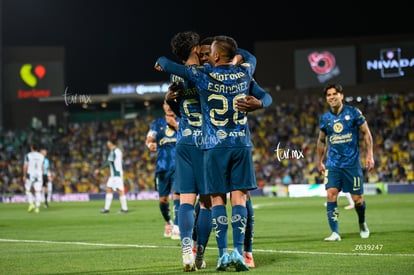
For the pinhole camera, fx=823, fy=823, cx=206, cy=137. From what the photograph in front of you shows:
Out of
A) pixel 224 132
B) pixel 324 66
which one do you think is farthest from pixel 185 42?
pixel 324 66

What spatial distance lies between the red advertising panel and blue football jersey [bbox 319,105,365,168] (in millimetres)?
35464

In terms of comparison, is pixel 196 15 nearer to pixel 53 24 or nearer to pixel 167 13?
pixel 167 13

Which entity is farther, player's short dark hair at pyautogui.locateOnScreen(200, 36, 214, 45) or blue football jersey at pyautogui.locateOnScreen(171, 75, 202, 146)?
blue football jersey at pyautogui.locateOnScreen(171, 75, 202, 146)

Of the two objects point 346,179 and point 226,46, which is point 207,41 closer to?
point 226,46

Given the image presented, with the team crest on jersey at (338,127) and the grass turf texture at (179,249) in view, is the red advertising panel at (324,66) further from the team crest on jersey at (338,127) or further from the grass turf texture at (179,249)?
the team crest on jersey at (338,127)

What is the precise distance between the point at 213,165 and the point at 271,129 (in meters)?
38.1

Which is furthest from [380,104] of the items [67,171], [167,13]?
[167,13]

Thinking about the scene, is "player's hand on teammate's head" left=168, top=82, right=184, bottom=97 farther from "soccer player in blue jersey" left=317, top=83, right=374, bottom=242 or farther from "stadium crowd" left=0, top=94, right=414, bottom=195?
"stadium crowd" left=0, top=94, right=414, bottom=195

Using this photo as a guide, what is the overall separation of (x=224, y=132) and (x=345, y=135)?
18.5 ft

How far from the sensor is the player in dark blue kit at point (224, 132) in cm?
938

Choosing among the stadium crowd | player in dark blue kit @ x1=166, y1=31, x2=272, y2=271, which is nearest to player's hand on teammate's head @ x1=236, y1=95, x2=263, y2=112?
player in dark blue kit @ x1=166, y1=31, x2=272, y2=271

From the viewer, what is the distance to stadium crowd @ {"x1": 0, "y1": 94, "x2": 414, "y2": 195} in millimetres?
40719

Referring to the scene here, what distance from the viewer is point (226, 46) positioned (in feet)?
30.6

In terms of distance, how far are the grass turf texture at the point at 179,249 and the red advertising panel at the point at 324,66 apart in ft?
97.8
